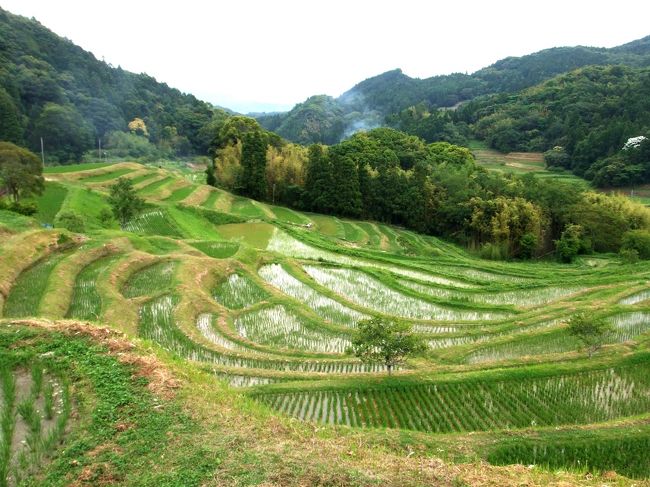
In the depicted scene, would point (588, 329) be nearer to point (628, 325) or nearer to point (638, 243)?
point (628, 325)

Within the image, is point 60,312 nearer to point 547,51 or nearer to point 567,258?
point 567,258

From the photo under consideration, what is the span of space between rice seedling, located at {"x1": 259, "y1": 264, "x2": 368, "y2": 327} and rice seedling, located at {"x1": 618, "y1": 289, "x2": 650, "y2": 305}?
48.7 feet

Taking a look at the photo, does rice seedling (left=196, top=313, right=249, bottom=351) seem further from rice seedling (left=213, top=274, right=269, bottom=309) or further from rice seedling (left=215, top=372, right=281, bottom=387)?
rice seedling (left=215, top=372, right=281, bottom=387)

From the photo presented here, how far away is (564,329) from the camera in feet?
62.3

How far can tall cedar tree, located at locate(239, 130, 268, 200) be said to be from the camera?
158ft

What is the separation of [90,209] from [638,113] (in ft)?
264

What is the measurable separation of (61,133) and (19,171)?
40.2 metres

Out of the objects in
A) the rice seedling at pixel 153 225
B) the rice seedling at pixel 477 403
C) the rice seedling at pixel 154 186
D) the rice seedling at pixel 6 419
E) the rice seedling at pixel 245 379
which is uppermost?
the rice seedling at pixel 154 186

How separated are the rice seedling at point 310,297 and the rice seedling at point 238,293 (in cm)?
152

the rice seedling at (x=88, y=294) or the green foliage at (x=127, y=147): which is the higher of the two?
the green foliage at (x=127, y=147)

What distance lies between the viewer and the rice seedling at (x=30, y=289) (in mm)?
16969

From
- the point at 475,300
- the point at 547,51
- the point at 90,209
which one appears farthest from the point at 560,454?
the point at 547,51

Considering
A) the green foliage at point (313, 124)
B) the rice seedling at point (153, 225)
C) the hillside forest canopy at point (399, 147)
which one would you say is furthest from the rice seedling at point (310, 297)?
the green foliage at point (313, 124)

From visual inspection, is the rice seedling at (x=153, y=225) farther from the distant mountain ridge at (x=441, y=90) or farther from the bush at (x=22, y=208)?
the distant mountain ridge at (x=441, y=90)
